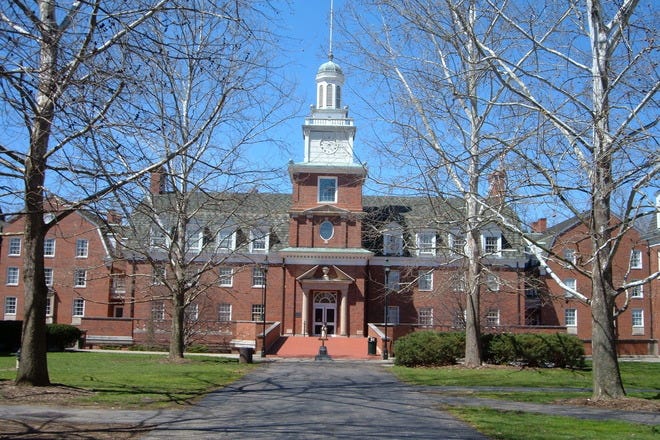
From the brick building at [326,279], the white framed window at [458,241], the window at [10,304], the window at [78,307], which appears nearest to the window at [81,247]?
the brick building at [326,279]

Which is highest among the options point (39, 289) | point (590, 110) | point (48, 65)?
point (590, 110)

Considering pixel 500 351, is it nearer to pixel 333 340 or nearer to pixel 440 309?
pixel 333 340

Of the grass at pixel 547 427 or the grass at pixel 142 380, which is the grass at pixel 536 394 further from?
the grass at pixel 142 380

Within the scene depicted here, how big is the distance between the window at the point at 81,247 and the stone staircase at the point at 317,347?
64.3 feet

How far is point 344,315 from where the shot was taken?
43719mm

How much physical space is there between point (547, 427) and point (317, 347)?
2777 centimetres

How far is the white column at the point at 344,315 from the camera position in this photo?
43562 millimetres

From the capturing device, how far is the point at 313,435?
997 cm

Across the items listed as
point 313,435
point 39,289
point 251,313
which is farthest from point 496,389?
point 251,313

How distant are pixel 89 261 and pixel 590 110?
44606 mm

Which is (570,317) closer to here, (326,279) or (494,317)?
(494,317)

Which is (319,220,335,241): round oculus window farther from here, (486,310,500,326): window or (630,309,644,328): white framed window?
(630,309,644,328): white framed window

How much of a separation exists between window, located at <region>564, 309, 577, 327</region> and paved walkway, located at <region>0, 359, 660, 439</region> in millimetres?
35075

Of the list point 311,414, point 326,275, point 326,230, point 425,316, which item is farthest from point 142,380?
point 425,316
